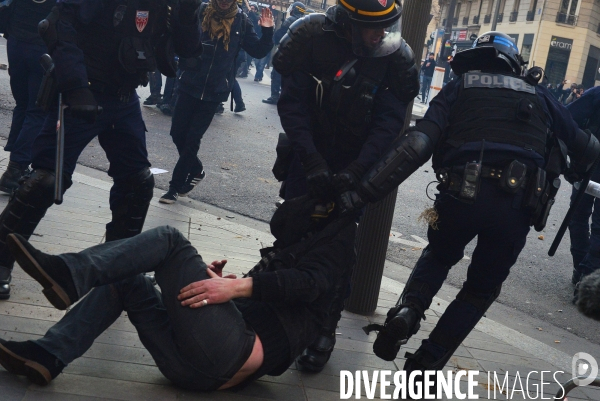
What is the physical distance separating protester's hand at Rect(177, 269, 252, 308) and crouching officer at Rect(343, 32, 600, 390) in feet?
2.60

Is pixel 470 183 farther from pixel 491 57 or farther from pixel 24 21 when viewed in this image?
pixel 24 21

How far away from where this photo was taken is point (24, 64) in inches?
234

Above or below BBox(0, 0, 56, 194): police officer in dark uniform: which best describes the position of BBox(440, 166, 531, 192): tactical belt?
above

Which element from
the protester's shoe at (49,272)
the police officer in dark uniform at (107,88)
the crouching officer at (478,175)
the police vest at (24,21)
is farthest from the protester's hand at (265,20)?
the protester's shoe at (49,272)

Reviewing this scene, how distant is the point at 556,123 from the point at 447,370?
1410mm

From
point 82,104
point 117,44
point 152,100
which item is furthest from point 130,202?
point 152,100

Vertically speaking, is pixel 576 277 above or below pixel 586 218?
below

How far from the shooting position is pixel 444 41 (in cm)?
3084

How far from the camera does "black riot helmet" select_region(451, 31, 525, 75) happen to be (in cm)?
388

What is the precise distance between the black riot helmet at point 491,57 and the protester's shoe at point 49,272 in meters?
2.28

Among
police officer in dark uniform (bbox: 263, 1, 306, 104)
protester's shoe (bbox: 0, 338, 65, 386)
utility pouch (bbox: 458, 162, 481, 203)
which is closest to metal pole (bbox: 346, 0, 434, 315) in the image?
utility pouch (bbox: 458, 162, 481, 203)

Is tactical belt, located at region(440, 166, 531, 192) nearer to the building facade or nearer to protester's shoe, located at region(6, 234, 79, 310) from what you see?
protester's shoe, located at region(6, 234, 79, 310)

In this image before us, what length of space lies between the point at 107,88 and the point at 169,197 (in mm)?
2791

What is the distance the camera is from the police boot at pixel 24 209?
3768 millimetres
